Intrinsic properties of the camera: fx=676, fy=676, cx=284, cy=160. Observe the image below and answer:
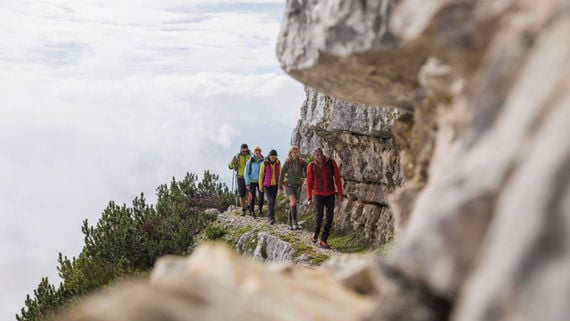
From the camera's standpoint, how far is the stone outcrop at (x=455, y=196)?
4.05m

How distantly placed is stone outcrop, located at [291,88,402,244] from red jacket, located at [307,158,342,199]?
153 inches

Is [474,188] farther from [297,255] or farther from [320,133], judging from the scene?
[320,133]

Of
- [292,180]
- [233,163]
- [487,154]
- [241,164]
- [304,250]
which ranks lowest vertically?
[304,250]

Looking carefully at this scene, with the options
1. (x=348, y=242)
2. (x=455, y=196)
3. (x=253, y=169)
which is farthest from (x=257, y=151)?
(x=455, y=196)

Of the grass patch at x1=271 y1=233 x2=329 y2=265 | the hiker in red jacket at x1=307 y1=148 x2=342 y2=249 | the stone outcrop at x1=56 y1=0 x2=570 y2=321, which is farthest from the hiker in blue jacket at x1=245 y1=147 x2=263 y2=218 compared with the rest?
the stone outcrop at x1=56 y1=0 x2=570 y2=321

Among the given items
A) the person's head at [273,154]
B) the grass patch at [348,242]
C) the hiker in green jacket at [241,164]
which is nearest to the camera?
the grass patch at [348,242]

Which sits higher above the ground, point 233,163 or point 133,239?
point 233,163

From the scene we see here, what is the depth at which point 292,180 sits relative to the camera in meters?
22.0

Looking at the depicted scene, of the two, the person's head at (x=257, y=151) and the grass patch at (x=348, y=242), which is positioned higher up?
the person's head at (x=257, y=151)

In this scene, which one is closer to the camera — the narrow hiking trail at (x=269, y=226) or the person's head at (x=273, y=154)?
the narrow hiking trail at (x=269, y=226)

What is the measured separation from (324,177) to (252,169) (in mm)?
6586

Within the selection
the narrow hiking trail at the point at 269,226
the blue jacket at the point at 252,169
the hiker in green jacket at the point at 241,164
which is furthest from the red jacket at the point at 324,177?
the hiker in green jacket at the point at 241,164

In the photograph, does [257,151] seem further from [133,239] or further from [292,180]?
[133,239]

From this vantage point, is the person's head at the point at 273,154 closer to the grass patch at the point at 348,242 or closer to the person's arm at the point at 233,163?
the grass patch at the point at 348,242
